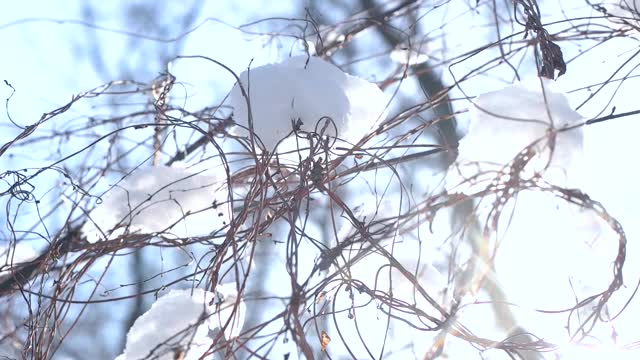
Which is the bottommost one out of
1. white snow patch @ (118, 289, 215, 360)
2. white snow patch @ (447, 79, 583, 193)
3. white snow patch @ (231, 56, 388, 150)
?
white snow patch @ (118, 289, 215, 360)

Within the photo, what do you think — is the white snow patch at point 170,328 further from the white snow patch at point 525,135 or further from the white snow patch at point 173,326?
the white snow patch at point 525,135

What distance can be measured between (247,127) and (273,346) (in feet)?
0.89

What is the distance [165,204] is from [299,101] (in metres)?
0.27

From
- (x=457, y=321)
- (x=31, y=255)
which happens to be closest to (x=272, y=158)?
(x=457, y=321)

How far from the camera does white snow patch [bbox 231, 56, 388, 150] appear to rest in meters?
0.91

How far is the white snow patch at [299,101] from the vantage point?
0.91m

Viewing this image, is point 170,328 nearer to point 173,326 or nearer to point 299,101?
point 173,326

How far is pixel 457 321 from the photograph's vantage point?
2.96ft

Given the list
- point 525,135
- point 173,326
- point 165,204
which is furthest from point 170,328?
point 525,135

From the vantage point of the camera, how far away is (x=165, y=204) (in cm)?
105

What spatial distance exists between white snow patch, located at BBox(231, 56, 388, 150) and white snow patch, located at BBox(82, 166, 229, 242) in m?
0.14

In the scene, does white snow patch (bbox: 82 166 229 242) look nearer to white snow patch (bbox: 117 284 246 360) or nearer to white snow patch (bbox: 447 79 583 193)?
white snow patch (bbox: 117 284 246 360)

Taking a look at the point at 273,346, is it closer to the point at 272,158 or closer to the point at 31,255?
the point at 272,158

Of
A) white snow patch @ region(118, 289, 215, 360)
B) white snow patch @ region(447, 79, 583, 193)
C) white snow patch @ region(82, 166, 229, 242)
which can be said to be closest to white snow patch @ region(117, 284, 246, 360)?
white snow patch @ region(118, 289, 215, 360)
